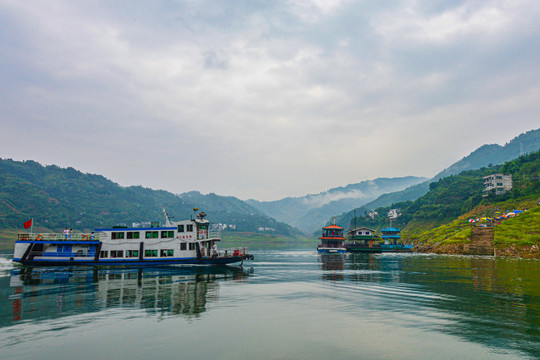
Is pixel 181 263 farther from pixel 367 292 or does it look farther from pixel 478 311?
pixel 478 311

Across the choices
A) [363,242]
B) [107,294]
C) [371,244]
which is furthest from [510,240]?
[107,294]

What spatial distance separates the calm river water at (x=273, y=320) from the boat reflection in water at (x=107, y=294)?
12cm

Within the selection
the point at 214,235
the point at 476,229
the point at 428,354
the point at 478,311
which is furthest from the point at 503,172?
the point at 428,354

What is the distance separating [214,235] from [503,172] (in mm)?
185210

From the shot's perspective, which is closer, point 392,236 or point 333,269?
point 333,269

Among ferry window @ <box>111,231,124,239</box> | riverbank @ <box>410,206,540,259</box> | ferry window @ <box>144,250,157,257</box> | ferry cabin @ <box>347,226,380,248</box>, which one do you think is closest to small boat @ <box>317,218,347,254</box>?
ferry cabin @ <box>347,226,380,248</box>

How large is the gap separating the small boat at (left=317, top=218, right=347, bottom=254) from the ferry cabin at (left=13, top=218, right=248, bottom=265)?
84.1 meters

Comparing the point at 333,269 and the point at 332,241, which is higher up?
the point at 332,241

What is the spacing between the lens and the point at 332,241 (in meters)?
148

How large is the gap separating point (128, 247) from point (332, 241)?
330 feet

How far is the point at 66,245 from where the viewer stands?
63781 millimetres

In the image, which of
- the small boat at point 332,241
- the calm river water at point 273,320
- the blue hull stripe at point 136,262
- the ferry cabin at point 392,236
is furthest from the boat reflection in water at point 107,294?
the ferry cabin at point 392,236

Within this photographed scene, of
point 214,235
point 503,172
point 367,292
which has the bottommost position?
point 367,292

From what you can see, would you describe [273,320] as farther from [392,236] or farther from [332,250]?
[392,236]
